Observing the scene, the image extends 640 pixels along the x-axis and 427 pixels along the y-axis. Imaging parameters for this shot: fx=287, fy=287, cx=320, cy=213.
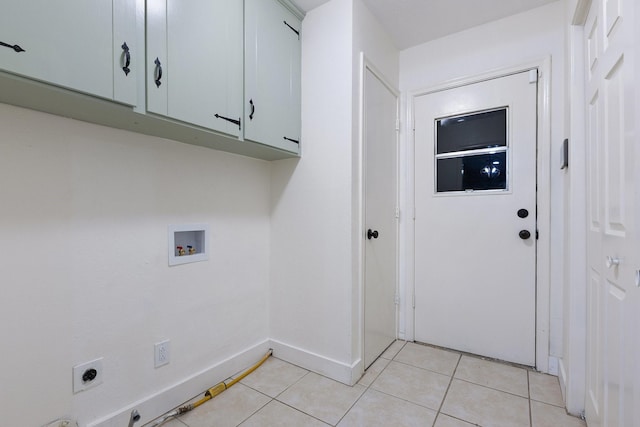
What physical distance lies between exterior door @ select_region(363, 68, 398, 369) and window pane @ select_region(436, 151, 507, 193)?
38 centimetres

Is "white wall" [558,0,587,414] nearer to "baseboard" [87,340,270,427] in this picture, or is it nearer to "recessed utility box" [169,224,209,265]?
"baseboard" [87,340,270,427]

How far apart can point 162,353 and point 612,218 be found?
6.81 feet

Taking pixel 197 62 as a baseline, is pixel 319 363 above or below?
below

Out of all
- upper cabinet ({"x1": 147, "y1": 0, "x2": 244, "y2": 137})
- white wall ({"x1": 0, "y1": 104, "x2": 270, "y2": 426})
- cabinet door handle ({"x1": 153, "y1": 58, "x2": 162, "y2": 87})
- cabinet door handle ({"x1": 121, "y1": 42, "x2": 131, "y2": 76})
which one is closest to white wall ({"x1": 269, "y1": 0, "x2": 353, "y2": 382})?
white wall ({"x1": 0, "y1": 104, "x2": 270, "y2": 426})

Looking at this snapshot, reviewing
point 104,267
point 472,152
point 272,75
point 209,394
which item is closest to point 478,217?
point 472,152

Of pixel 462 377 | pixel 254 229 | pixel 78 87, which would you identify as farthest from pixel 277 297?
pixel 78 87

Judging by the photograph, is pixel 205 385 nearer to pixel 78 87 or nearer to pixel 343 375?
pixel 343 375

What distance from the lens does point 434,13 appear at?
1994 mm

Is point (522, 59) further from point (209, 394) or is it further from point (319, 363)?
point (209, 394)

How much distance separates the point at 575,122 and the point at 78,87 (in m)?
2.20

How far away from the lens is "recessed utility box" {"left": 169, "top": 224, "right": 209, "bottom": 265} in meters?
1.57

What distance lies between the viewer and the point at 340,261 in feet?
5.98

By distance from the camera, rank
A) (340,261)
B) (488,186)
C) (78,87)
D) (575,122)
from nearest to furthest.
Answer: (78,87) → (575,122) → (340,261) → (488,186)

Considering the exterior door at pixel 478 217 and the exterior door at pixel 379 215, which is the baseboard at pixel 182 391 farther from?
the exterior door at pixel 478 217
